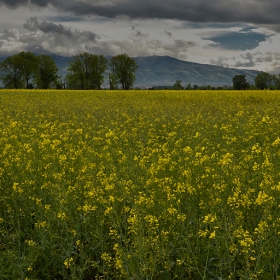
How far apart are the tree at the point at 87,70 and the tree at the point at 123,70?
2475 mm

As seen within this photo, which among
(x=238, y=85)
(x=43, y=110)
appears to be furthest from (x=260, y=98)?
(x=238, y=85)

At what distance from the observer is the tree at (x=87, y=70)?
8806 centimetres

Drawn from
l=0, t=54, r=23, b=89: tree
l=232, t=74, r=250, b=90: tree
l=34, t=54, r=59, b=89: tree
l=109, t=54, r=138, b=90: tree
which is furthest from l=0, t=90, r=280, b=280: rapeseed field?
l=34, t=54, r=59, b=89: tree

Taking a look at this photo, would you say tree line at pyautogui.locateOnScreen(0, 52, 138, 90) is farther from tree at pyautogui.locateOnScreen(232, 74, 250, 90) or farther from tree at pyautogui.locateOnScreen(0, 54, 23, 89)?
tree at pyautogui.locateOnScreen(232, 74, 250, 90)

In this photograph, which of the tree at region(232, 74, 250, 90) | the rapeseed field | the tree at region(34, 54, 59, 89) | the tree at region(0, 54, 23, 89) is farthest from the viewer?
the tree at region(34, 54, 59, 89)

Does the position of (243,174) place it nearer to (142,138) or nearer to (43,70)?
(142,138)

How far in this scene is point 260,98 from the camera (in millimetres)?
23062

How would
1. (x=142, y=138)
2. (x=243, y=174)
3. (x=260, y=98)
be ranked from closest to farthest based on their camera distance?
(x=243, y=174)
(x=142, y=138)
(x=260, y=98)

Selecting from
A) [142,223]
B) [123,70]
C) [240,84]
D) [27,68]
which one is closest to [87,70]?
[123,70]

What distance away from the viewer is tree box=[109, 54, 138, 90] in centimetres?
8806

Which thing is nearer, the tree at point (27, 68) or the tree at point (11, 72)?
the tree at point (27, 68)

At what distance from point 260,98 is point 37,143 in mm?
18696

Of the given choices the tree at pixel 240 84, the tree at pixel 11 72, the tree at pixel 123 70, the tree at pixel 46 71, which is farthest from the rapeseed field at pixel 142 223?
the tree at pixel 46 71

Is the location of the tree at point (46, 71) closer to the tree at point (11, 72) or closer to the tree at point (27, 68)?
the tree at point (27, 68)
